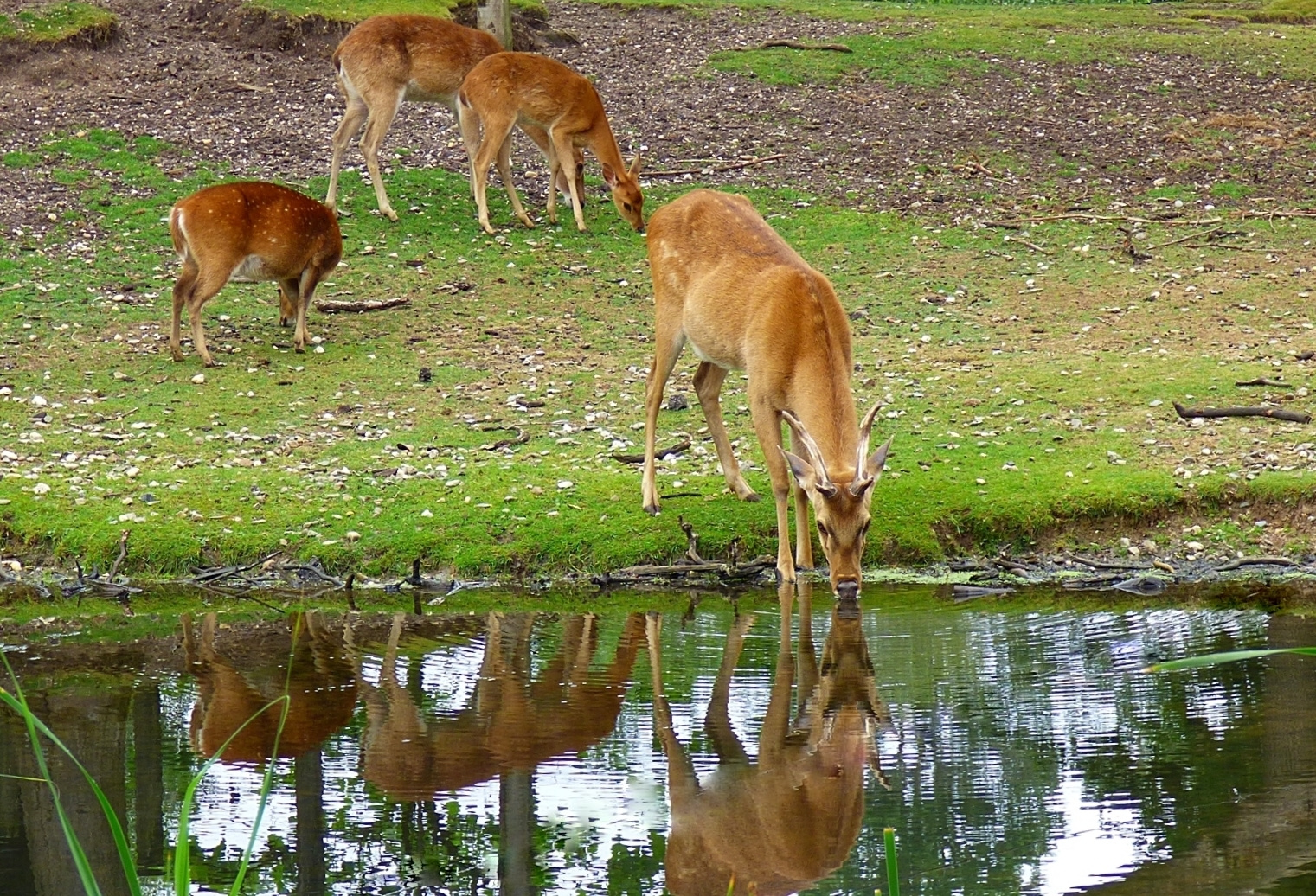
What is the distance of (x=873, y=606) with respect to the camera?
25.9 feet

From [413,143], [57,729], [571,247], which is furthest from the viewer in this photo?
[413,143]

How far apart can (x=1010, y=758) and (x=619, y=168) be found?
1063cm

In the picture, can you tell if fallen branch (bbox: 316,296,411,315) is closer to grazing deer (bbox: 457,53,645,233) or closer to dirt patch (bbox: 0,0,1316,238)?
grazing deer (bbox: 457,53,645,233)

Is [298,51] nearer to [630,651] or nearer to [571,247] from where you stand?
[571,247]

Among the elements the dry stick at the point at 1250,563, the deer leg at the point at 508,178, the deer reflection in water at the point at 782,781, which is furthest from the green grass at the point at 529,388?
the deer reflection in water at the point at 782,781

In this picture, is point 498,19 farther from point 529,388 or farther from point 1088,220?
point 529,388

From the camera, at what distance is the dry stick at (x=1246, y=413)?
10.0 m

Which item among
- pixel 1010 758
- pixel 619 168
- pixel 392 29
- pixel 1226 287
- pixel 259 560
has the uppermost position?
pixel 392 29

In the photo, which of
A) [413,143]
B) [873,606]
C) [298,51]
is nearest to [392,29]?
[413,143]

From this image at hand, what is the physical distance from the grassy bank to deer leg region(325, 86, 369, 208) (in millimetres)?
317

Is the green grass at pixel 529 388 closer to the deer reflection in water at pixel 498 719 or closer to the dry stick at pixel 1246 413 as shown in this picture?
→ the dry stick at pixel 1246 413

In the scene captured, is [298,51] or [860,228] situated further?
[298,51]

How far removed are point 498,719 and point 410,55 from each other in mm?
10782

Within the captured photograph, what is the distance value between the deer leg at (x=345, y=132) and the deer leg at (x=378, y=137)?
10 cm
